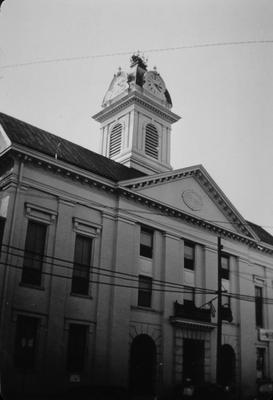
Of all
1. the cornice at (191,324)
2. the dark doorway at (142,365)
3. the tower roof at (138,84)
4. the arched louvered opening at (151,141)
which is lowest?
the dark doorway at (142,365)

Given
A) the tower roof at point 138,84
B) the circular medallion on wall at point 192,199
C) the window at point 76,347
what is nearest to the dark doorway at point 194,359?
the window at point 76,347

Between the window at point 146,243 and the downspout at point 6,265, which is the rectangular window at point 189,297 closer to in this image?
the window at point 146,243

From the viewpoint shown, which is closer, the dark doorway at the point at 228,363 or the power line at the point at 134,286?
the power line at the point at 134,286

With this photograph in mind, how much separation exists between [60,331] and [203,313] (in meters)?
10.4

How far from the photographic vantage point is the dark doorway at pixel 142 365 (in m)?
25.1

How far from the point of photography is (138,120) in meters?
37.2

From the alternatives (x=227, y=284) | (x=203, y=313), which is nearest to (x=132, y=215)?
(x=203, y=313)

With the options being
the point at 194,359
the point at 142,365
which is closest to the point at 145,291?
the point at 142,365

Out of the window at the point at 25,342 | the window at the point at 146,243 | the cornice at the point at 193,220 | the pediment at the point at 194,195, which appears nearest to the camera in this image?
the window at the point at 25,342

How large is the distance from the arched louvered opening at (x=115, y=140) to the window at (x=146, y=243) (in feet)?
34.6

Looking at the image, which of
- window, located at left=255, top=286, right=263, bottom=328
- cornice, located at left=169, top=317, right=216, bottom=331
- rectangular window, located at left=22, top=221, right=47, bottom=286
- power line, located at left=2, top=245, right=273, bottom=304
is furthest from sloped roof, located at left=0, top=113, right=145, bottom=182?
window, located at left=255, top=286, right=263, bottom=328

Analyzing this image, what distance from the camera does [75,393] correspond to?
18.1m

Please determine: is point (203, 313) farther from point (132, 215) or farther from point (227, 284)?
point (132, 215)

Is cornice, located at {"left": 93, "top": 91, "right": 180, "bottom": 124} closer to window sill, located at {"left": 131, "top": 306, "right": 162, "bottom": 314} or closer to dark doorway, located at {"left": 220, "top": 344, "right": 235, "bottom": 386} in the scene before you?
window sill, located at {"left": 131, "top": 306, "right": 162, "bottom": 314}
